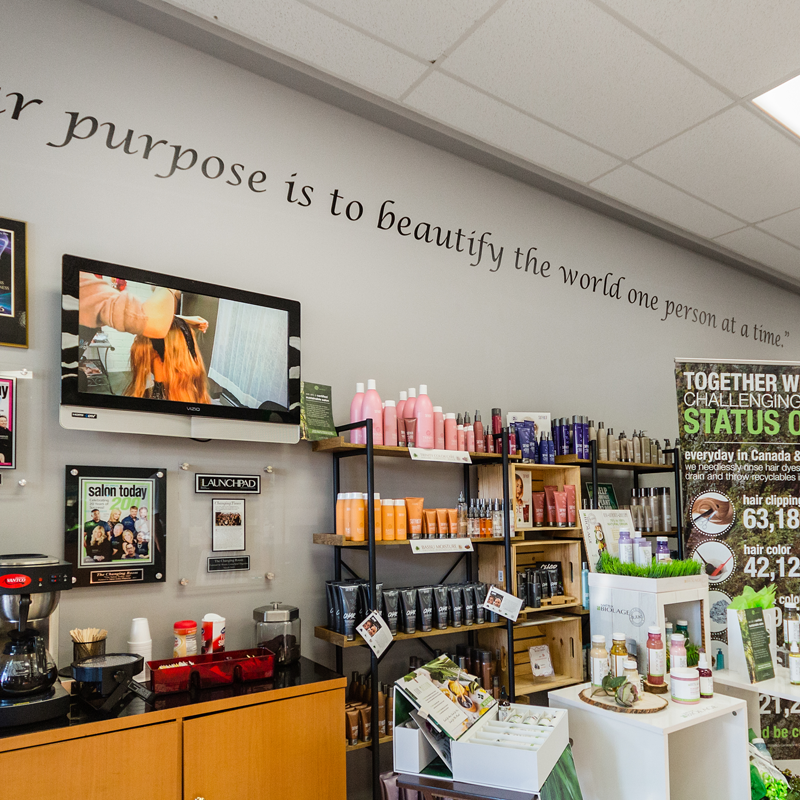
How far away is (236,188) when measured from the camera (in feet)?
10.4

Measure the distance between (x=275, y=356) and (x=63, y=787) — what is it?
1713 mm

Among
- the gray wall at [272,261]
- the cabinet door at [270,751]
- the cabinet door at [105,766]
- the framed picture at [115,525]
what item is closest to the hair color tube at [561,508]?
the gray wall at [272,261]

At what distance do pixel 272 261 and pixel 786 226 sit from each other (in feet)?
12.3

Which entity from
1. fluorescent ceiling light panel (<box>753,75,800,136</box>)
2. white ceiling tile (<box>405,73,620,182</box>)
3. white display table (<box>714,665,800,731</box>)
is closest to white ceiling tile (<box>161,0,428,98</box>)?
white ceiling tile (<box>405,73,620,182</box>)

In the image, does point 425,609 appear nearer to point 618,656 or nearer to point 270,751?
point 618,656

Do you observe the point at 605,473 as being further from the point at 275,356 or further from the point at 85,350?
the point at 85,350

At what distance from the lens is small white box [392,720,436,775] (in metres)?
2.23

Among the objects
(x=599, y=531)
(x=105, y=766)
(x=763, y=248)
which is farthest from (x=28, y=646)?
(x=763, y=248)

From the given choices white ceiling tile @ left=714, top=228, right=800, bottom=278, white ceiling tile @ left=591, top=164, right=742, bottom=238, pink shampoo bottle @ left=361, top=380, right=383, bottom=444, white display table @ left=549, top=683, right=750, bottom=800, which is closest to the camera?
white display table @ left=549, top=683, right=750, bottom=800

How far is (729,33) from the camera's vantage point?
293 centimetres

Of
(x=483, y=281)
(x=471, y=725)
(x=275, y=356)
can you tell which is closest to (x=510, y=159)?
(x=483, y=281)

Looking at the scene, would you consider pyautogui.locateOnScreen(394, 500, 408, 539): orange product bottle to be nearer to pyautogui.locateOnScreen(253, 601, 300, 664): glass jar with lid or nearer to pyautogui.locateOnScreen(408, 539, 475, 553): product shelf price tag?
pyautogui.locateOnScreen(408, 539, 475, 553): product shelf price tag

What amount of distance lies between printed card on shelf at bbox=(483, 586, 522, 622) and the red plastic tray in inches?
44.9

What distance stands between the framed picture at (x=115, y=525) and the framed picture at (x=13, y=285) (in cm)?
52
